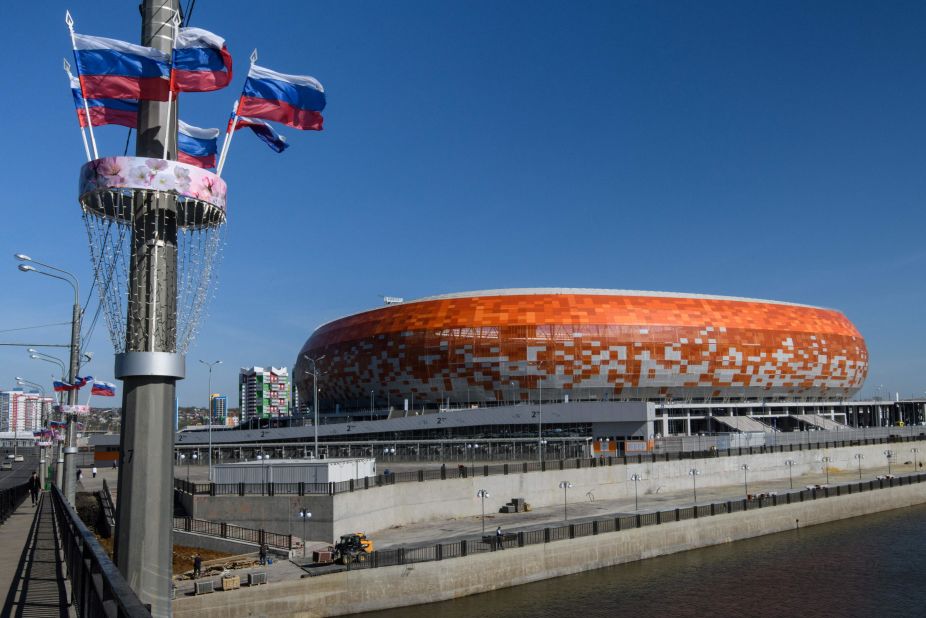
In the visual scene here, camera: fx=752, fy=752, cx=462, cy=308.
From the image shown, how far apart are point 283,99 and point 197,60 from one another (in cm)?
228

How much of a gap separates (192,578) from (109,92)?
89.6 ft

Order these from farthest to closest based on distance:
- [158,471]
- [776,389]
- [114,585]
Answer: [776,389], [158,471], [114,585]

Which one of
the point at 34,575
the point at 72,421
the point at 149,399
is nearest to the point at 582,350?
the point at 72,421

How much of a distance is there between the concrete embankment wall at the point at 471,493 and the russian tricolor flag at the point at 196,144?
3131 centimetres

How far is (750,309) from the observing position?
4961 inches

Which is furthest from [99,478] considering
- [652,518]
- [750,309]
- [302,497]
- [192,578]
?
[750,309]

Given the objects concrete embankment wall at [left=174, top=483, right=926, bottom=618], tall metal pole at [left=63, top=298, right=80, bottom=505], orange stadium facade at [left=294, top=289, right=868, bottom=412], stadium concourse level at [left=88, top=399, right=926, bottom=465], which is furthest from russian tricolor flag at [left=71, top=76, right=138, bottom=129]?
orange stadium facade at [left=294, top=289, right=868, bottom=412]

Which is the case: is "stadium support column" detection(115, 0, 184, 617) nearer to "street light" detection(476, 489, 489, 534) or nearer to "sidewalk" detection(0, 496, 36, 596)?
"sidewalk" detection(0, 496, 36, 596)

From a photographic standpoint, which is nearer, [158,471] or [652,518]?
[158,471]

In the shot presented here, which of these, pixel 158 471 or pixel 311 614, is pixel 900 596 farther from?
pixel 158 471

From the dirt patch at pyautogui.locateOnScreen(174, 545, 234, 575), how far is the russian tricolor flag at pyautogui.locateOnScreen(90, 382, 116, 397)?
886cm

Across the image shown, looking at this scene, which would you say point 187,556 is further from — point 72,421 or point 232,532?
point 72,421

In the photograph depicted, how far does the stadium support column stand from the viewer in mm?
10047

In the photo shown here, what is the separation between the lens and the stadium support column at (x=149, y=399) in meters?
10.0
